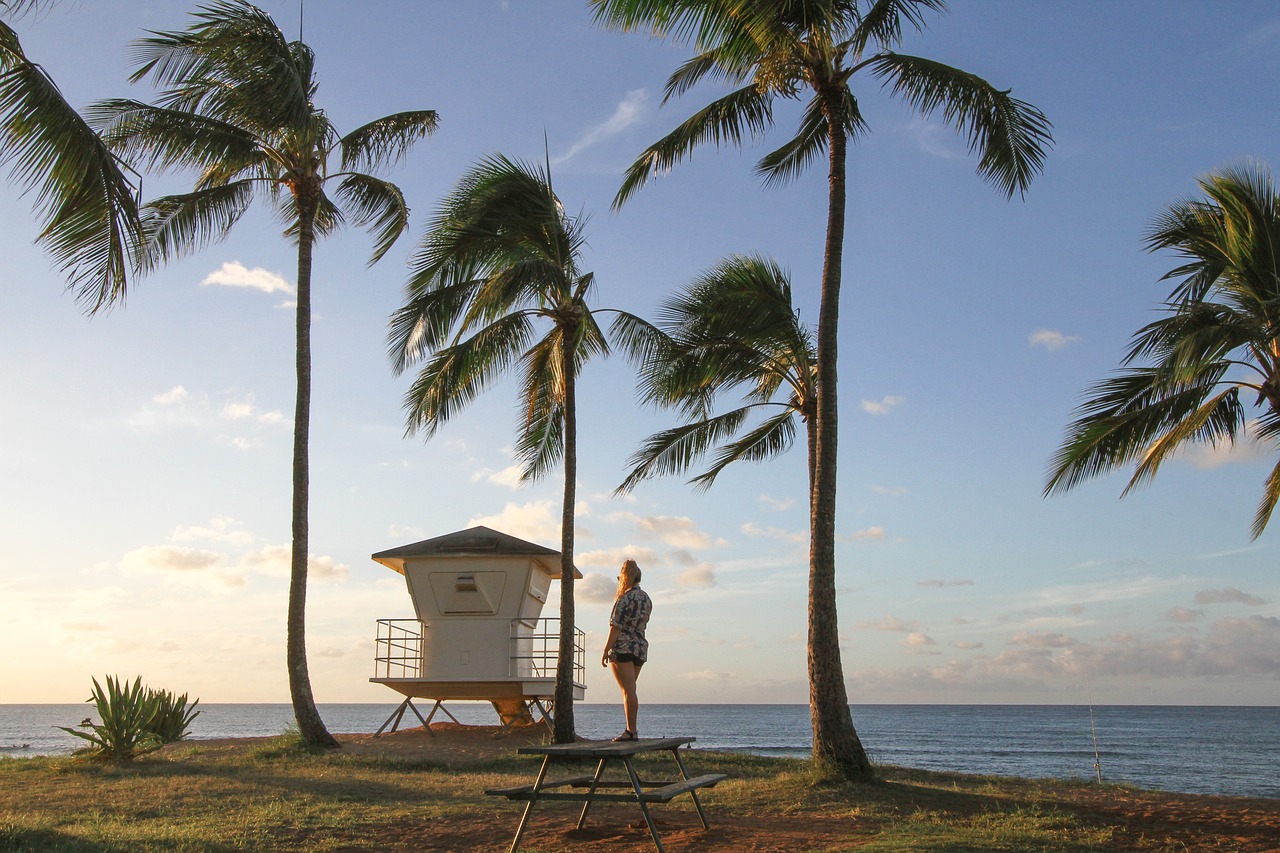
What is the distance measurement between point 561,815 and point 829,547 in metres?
4.33

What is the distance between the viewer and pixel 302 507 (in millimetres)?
15625

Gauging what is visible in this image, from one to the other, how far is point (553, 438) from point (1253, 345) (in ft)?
38.8

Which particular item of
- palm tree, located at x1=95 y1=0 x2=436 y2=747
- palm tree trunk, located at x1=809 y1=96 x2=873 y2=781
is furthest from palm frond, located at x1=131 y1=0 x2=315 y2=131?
palm tree trunk, located at x1=809 y1=96 x2=873 y2=781

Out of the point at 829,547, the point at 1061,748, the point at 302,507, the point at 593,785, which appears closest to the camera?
the point at 593,785

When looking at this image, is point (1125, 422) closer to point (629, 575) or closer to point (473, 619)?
point (629, 575)

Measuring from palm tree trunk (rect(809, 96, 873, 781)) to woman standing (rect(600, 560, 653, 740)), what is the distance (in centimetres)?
277

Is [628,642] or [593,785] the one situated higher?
[628,642]

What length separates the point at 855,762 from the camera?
35.3 ft

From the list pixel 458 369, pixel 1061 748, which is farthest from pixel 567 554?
pixel 1061 748

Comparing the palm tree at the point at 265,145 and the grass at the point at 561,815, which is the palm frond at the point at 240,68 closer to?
the palm tree at the point at 265,145

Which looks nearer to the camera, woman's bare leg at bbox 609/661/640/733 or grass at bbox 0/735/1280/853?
grass at bbox 0/735/1280/853

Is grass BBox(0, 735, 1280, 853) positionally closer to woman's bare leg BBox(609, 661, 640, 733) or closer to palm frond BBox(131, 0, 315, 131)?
woman's bare leg BBox(609, 661, 640, 733)

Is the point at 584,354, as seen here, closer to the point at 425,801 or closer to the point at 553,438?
the point at 553,438

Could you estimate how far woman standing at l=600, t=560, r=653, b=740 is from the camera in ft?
28.5
